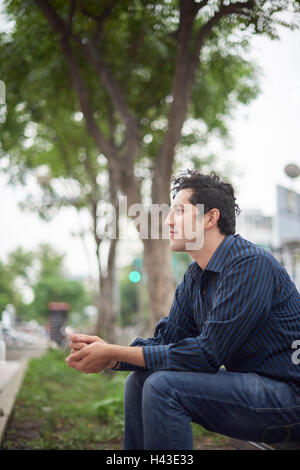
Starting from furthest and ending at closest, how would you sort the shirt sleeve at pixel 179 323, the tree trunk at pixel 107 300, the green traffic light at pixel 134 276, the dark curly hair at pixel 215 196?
1. the tree trunk at pixel 107 300
2. the green traffic light at pixel 134 276
3. the shirt sleeve at pixel 179 323
4. the dark curly hair at pixel 215 196

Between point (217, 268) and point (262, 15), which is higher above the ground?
point (262, 15)

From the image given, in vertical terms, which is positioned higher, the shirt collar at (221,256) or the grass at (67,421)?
the shirt collar at (221,256)

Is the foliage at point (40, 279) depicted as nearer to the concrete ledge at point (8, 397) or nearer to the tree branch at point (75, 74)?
the concrete ledge at point (8, 397)

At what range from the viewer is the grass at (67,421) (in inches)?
155

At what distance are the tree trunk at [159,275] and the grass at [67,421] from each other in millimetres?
1242

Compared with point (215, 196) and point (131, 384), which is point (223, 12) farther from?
point (131, 384)

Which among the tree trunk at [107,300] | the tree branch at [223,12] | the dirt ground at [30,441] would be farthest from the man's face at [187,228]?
the tree trunk at [107,300]

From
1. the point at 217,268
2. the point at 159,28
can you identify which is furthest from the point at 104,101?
the point at 217,268

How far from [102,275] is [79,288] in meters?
33.3

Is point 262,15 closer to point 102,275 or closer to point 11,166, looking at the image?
point 102,275

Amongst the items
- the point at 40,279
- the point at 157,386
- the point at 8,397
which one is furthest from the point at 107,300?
the point at 40,279

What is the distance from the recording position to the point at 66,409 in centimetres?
561

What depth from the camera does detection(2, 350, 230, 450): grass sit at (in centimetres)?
394

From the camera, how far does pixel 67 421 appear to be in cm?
500
